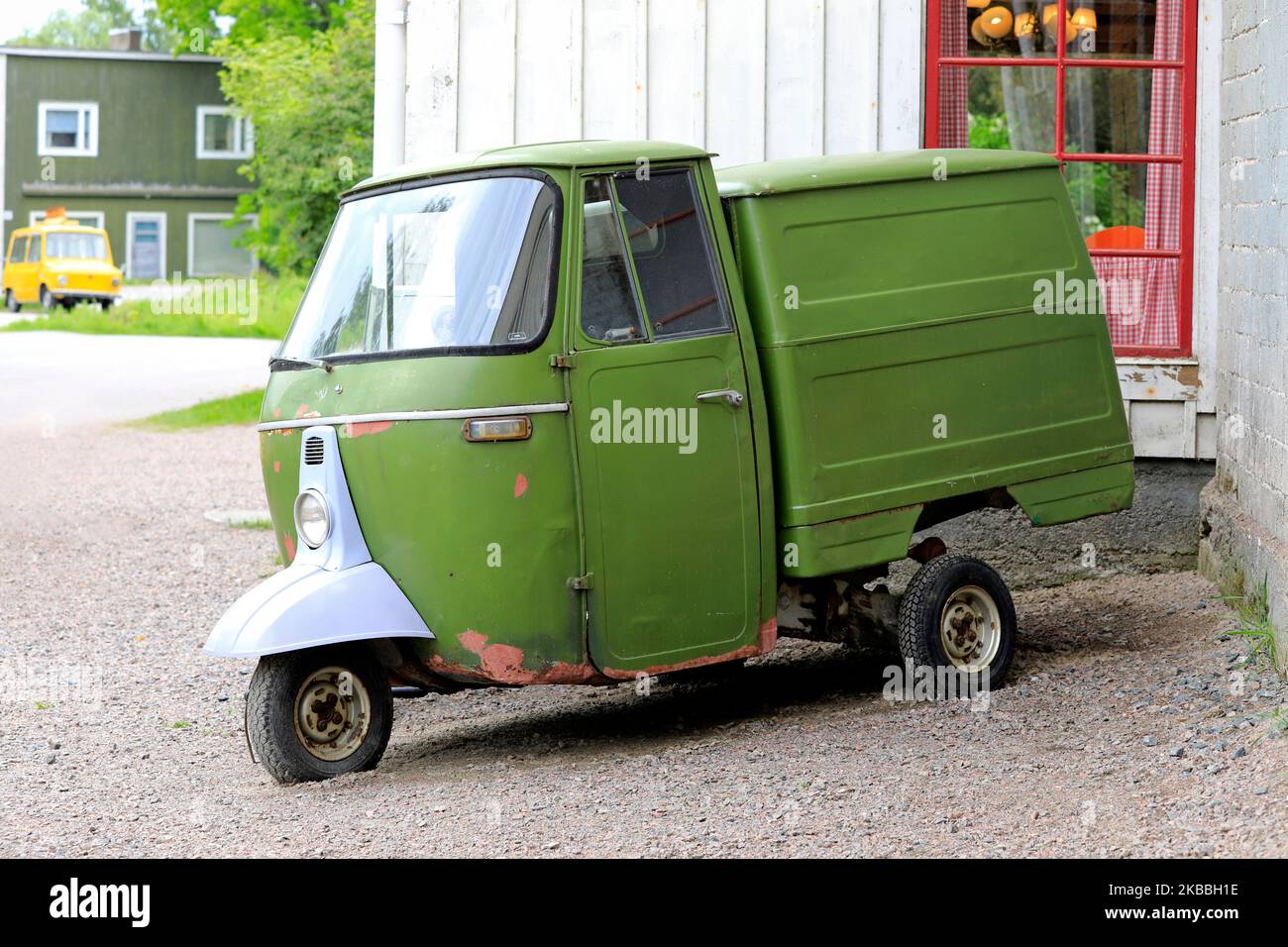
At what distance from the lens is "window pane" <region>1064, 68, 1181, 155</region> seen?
8.52m

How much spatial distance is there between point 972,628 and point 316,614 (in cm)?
277

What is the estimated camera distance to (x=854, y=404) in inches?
241

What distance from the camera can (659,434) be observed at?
18.8ft

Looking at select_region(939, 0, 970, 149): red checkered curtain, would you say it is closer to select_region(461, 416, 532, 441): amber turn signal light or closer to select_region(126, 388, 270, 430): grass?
select_region(461, 416, 532, 441): amber turn signal light

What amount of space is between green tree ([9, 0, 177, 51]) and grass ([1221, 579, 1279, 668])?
7319 centimetres

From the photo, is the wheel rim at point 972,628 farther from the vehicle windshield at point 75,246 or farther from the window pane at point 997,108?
the vehicle windshield at point 75,246

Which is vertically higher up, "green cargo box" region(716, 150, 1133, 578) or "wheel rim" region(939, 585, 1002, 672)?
"green cargo box" region(716, 150, 1133, 578)

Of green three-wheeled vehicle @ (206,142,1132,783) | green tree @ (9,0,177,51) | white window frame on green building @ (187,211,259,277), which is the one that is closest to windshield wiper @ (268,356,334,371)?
green three-wheeled vehicle @ (206,142,1132,783)

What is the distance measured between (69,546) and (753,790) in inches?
288

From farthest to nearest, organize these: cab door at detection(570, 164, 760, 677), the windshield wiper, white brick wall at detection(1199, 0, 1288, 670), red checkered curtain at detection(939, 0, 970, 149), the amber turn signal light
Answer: red checkered curtain at detection(939, 0, 970, 149)
white brick wall at detection(1199, 0, 1288, 670)
the windshield wiper
cab door at detection(570, 164, 760, 677)
the amber turn signal light

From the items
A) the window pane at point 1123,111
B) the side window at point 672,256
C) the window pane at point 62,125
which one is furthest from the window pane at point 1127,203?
the window pane at point 62,125

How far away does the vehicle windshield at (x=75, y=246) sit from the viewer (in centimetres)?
3569

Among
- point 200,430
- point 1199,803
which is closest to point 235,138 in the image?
point 200,430
